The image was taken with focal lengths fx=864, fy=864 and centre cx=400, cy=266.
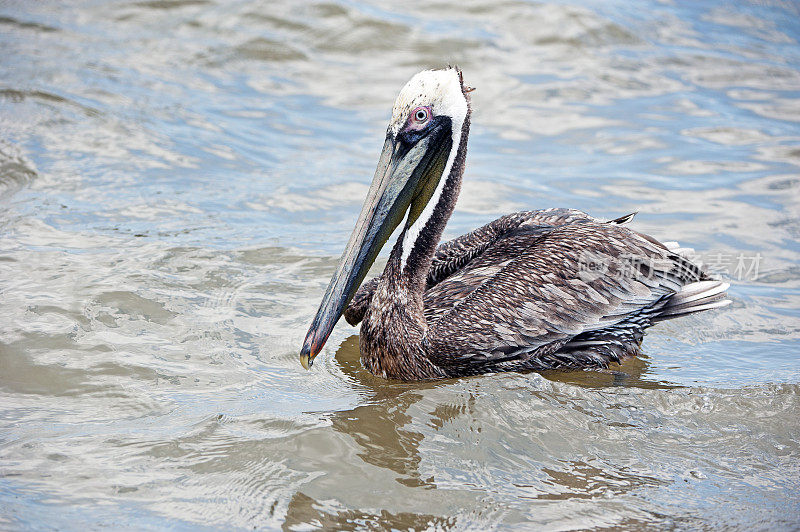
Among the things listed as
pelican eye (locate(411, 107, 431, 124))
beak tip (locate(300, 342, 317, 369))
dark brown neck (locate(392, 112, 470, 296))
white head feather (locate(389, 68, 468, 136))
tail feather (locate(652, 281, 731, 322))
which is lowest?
beak tip (locate(300, 342, 317, 369))

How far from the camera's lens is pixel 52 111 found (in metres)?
8.20

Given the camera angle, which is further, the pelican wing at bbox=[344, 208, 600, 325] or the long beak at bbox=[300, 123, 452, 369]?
the pelican wing at bbox=[344, 208, 600, 325]

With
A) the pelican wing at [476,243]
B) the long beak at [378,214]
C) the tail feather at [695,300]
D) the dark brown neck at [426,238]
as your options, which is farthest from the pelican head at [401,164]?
the tail feather at [695,300]

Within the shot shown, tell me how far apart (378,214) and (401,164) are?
1.04ft

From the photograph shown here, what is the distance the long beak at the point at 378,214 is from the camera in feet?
15.3

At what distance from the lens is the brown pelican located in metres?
4.77

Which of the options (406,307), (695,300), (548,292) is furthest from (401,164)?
(695,300)

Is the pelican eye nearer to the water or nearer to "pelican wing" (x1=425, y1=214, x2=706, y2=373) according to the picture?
"pelican wing" (x1=425, y1=214, x2=706, y2=373)

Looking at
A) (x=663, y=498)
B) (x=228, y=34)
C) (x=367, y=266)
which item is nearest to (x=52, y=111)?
(x=228, y=34)

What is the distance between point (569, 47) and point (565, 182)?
144 inches

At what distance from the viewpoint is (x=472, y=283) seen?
5.13m

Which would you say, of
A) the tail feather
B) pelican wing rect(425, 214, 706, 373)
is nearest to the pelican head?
pelican wing rect(425, 214, 706, 373)

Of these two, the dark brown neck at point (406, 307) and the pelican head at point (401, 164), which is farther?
the dark brown neck at point (406, 307)

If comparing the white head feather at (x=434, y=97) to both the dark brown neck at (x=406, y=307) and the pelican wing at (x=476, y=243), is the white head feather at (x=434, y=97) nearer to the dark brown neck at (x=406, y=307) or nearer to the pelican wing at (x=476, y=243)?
the dark brown neck at (x=406, y=307)
